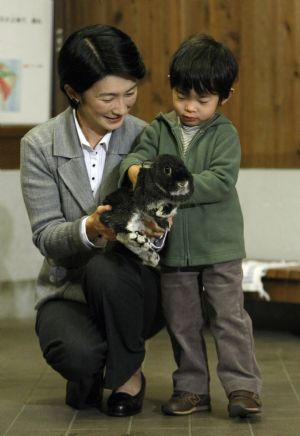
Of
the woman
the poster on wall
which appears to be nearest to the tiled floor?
the woman

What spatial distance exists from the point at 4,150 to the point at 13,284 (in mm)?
754

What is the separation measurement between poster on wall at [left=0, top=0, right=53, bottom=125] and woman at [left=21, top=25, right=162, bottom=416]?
187 cm

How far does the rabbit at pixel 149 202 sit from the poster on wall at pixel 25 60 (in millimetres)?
2363

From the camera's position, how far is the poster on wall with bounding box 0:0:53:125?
5301mm

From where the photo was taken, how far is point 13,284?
5500 mm

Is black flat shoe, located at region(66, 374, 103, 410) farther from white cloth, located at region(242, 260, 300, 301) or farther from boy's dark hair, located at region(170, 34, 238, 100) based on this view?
white cloth, located at region(242, 260, 300, 301)

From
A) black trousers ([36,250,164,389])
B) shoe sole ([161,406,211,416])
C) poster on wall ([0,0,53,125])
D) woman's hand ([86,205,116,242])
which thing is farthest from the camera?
poster on wall ([0,0,53,125])

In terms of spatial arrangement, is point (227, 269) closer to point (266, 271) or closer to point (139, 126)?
point (139, 126)

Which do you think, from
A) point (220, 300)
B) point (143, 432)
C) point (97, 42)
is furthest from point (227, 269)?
point (97, 42)

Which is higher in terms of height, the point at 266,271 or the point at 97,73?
the point at 97,73

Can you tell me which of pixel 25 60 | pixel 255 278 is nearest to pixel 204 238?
pixel 255 278

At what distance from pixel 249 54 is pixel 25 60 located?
4.01 ft

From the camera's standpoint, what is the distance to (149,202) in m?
3.03

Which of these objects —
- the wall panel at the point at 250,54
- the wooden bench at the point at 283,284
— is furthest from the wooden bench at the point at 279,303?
the wall panel at the point at 250,54
